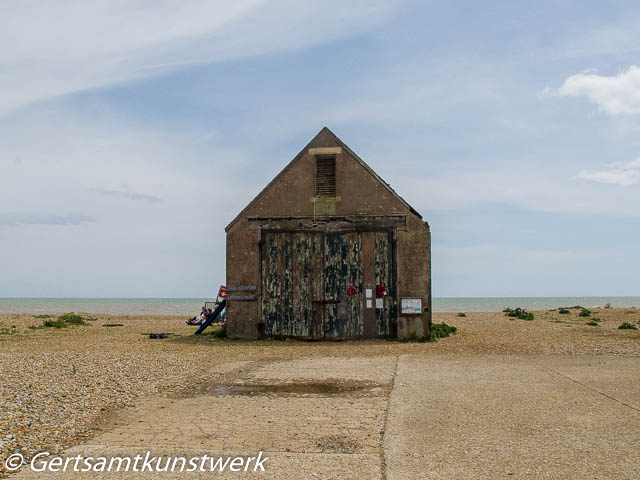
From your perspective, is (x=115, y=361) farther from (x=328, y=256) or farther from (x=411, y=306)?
(x=411, y=306)

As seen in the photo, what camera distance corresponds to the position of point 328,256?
1848cm

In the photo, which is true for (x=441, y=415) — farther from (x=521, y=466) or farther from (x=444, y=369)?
(x=444, y=369)

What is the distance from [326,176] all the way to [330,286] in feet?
11.5

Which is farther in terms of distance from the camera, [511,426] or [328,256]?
[328,256]

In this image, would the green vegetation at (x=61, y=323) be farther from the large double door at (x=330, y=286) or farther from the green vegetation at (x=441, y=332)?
the green vegetation at (x=441, y=332)

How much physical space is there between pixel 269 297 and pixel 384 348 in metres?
4.29

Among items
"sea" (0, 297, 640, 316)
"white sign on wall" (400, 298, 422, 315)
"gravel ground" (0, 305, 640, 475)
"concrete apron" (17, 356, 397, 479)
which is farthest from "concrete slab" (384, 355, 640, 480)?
"sea" (0, 297, 640, 316)

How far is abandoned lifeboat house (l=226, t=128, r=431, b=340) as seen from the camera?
18.2m

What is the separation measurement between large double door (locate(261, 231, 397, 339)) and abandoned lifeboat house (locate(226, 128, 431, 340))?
31 mm

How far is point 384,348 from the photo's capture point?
53.5 ft

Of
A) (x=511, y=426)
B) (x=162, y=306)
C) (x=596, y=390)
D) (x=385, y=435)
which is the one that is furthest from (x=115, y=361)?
(x=162, y=306)

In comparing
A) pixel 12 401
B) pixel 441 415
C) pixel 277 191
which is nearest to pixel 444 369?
pixel 441 415

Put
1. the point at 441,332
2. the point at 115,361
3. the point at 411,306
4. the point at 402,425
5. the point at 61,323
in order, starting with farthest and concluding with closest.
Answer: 1. the point at 61,323
2. the point at 441,332
3. the point at 411,306
4. the point at 115,361
5. the point at 402,425

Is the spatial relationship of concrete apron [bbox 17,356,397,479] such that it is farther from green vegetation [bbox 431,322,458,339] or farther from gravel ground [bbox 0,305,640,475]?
green vegetation [bbox 431,322,458,339]
